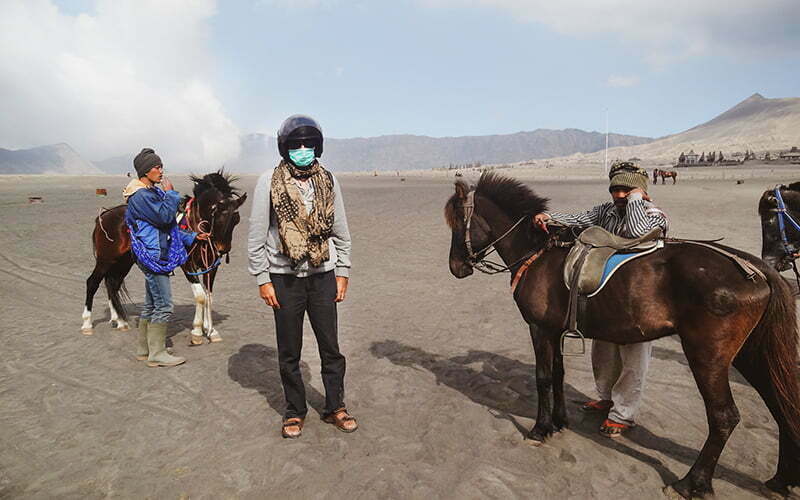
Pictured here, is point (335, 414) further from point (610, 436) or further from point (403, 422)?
point (610, 436)

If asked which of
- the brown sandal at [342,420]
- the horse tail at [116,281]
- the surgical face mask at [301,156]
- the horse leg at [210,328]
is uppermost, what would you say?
the surgical face mask at [301,156]

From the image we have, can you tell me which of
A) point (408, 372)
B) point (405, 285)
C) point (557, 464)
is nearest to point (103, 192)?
point (405, 285)

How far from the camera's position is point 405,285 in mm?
9922

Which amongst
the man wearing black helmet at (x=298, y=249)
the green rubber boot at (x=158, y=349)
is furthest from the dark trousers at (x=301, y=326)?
the green rubber boot at (x=158, y=349)

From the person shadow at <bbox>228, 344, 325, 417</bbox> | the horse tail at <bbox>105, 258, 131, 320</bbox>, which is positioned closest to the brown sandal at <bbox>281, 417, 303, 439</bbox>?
the person shadow at <bbox>228, 344, 325, 417</bbox>

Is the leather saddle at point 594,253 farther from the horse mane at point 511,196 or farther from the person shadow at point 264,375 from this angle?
the person shadow at point 264,375

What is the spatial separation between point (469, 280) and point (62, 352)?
23.6ft

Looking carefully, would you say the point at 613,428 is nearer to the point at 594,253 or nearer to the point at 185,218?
the point at 594,253

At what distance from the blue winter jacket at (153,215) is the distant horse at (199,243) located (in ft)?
3.13

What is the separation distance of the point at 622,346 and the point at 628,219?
1231 millimetres

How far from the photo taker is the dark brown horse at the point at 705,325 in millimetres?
3229

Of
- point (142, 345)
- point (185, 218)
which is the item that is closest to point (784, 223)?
point (185, 218)

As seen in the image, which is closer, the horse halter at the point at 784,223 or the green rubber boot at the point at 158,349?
the green rubber boot at the point at 158,349

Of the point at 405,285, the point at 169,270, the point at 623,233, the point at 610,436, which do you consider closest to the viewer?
the point at 623,233
